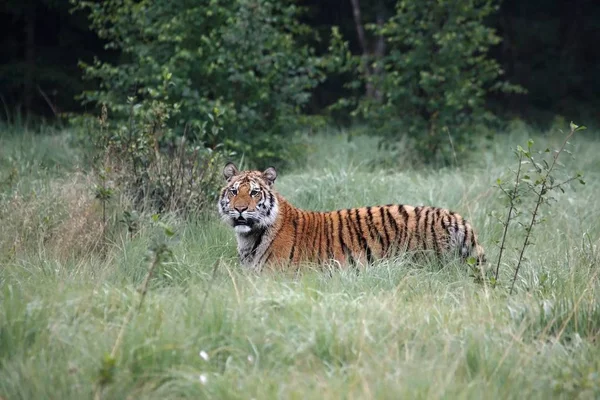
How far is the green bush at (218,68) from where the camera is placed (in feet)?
31.1

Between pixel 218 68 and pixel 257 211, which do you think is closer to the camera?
pixel 257 211

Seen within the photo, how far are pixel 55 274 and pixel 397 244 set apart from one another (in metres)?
2.49

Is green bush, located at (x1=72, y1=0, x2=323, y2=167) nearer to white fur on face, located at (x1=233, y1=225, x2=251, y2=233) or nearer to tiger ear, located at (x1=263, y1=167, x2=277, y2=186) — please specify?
tiger ear, located at (x1=263, y1=167, x2=277, y2=186)

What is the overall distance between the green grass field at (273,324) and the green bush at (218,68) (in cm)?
346

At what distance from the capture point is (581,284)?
492 cm

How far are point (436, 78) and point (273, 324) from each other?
7184 millimetres

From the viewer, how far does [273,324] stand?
4.01 m

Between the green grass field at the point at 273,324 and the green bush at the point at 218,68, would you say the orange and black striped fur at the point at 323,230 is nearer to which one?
the green grass field at the point at 273,324

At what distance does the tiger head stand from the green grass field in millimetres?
339

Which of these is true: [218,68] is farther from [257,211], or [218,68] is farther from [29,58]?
[29,58]

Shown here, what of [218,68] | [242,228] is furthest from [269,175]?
[218,68]

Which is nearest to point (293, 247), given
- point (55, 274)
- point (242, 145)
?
point (55, 274)

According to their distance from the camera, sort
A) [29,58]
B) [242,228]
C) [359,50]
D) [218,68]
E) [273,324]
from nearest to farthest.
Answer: [273,324]
[242,228]
[218,68]
[29,58]
[359,50]

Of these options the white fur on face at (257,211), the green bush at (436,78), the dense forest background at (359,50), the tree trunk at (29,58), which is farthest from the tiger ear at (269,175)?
Answer: the tree trunk at (29,58)
